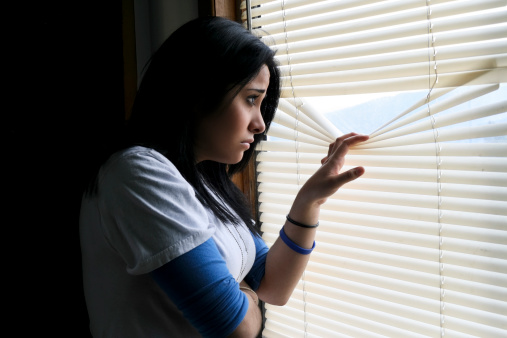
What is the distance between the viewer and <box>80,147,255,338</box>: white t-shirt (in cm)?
80

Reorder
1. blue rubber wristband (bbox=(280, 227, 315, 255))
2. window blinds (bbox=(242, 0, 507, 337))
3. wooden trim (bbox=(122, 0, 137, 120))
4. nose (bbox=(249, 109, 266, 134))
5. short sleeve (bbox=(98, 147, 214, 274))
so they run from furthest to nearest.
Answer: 1. wooden trim (bbox=(122, 0, 137, 120))
2. blue rubber wristband (bbox=(280, 227, 315, 255))
3. nose (bbox=(249, 109, 266, 134))
4. window blinds (bbox=(242, 0, 507, 337))
5. short sleeve (bbox=(98, 147, 214, 274))

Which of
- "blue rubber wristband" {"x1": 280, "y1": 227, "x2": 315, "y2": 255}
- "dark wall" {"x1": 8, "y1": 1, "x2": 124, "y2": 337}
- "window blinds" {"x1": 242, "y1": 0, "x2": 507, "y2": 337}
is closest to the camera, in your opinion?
"window blinds" {"x1": 242, "y1": 0, "x2": 507, "y2": 337}

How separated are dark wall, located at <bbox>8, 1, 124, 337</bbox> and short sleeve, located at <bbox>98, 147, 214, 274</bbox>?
607mm

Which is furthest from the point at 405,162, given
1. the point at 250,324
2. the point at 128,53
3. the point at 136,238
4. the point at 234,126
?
the point at 128,53

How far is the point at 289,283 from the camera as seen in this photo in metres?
1.19

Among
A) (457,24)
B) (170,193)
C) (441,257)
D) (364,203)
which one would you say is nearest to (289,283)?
(364,203)

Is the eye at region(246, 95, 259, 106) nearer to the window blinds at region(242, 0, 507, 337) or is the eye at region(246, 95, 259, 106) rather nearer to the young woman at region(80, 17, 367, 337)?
the young woman at region(80, 17, 367, 337)

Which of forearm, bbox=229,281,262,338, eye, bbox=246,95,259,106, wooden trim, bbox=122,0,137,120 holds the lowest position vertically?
forearm, bbox=229,281,262,338

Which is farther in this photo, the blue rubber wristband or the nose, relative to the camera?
the blue rubber wristband

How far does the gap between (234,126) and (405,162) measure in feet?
1.36

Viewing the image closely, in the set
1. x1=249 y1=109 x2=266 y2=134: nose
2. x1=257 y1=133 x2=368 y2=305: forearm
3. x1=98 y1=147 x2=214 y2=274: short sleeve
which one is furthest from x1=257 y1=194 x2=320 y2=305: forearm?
x1=98 y1=147 x2=214 y2=274: short sleeve

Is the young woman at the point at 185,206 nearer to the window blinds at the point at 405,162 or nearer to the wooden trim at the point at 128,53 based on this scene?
the window blinds at the point at 405,162

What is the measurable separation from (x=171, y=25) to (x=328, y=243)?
933 millimetres

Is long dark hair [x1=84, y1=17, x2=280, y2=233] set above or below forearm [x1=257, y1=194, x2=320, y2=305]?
above
